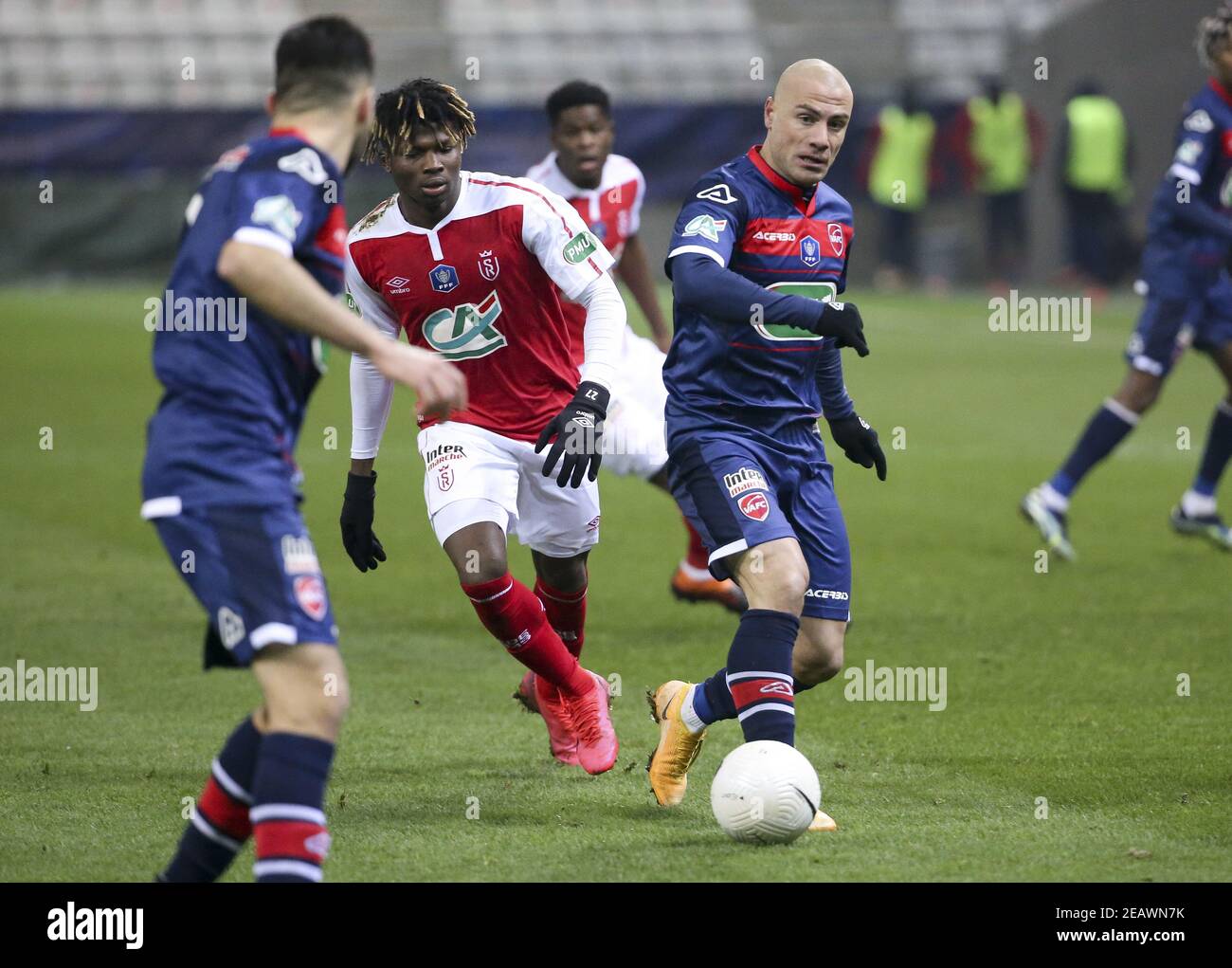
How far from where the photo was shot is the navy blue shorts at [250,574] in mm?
3988

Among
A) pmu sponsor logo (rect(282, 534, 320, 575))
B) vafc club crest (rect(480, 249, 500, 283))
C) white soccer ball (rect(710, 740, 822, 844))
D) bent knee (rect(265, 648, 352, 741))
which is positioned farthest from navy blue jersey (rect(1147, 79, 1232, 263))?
bent knee (rect(265, 648, 352, 741))

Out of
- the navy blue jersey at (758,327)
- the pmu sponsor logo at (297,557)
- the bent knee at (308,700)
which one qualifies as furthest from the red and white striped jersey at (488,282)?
the bent knee at (308,700)

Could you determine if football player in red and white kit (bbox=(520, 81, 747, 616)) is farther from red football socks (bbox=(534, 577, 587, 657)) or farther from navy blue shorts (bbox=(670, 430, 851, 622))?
navy blue shorts (bbox=(670, 430, 851, 622))

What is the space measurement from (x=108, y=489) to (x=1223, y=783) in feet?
30.7

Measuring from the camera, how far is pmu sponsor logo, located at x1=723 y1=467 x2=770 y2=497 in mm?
5328

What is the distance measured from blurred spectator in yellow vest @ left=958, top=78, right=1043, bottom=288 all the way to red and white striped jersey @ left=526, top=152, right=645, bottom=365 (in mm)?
18590

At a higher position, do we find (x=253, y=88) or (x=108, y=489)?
(x=253, y=88)

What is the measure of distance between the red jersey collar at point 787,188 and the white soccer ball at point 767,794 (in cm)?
166

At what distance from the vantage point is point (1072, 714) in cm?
673
